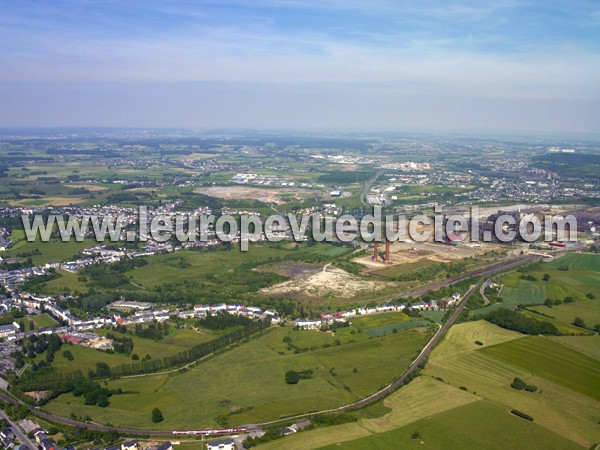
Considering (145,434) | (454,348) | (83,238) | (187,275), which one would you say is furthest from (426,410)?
(83,238)

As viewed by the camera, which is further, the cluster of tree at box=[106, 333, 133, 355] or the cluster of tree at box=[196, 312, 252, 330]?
the cluster of tree at box=[196, 312, 252, 330]

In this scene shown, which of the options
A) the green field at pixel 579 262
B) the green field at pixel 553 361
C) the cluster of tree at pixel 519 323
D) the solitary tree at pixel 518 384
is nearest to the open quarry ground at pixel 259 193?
the green field at pixel 579 262

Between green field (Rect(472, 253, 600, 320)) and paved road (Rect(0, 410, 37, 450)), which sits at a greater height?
green field (Rect(472, 253, 600, 320))

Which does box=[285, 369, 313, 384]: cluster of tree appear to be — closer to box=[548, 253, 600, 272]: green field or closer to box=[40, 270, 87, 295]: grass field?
box=[40, 270, 87, 295]: grass field

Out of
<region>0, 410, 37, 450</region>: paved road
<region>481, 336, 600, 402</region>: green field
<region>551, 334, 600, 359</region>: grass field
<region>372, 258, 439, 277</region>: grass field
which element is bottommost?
<region>0, 410, 37, 450</region>: paved road

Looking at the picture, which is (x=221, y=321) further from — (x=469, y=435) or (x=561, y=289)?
(x=561, y=289)

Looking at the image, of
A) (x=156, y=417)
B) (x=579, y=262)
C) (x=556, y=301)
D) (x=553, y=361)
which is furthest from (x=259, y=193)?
(x=156, y=417)

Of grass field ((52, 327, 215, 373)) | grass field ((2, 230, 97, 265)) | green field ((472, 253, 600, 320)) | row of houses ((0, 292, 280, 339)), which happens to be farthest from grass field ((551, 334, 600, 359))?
grass field ((2, 230, 97, 265))
